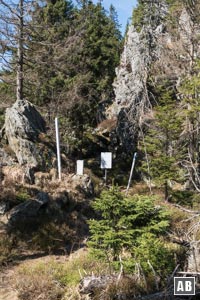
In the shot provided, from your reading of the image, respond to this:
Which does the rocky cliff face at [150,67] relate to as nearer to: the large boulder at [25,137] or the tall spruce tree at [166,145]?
the tall spruce tree at [166,145]

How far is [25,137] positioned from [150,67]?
28.6 ft

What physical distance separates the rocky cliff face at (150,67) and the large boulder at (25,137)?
4.47 metres

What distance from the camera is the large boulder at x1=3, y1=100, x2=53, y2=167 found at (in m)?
12.8

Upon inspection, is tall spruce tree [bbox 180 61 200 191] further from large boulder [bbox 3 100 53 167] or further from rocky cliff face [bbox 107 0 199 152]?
large boulder [bbox 3 100 53 167]

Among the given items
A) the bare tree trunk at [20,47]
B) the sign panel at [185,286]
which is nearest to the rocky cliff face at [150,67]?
the bare tree trunk at [20,47]

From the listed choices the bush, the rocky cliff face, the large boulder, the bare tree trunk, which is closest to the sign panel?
the bush

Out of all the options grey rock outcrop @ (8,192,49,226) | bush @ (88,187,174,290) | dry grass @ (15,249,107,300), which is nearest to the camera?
dry grass @ (15,249,107,300)

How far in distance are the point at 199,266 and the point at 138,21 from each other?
89.7 feet

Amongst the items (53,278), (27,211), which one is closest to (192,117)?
(27,211)

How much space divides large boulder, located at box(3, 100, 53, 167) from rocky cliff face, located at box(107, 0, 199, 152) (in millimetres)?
4466

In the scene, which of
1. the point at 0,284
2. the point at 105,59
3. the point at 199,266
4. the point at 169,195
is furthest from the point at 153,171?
the point at 105,59

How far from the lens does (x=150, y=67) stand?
61.3 feet

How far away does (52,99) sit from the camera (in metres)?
19.3

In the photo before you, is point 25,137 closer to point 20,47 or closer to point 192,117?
point 20,47
